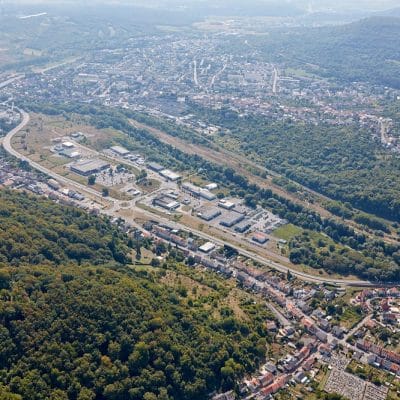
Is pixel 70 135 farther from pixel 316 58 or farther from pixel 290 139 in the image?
pixel 316 58

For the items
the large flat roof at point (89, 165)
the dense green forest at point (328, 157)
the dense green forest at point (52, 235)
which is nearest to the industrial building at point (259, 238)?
the dense green forest at point (52, 235)

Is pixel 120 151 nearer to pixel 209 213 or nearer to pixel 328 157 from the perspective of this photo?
pixel 209 213

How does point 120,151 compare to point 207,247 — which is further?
point 120,151

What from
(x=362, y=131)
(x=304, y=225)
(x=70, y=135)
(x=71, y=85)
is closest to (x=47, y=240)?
(x=304, y=225)

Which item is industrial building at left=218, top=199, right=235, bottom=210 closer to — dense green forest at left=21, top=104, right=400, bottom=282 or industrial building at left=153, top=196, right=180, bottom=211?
dense green forest at left=21, top=104, right=400, bottom=282

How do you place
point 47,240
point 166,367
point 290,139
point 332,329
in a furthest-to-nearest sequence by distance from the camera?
point 290,139
point 47,240
point 332,329
point 166,367

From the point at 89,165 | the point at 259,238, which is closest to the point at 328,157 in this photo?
the point at 259,238

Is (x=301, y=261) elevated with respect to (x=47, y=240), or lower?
lower
